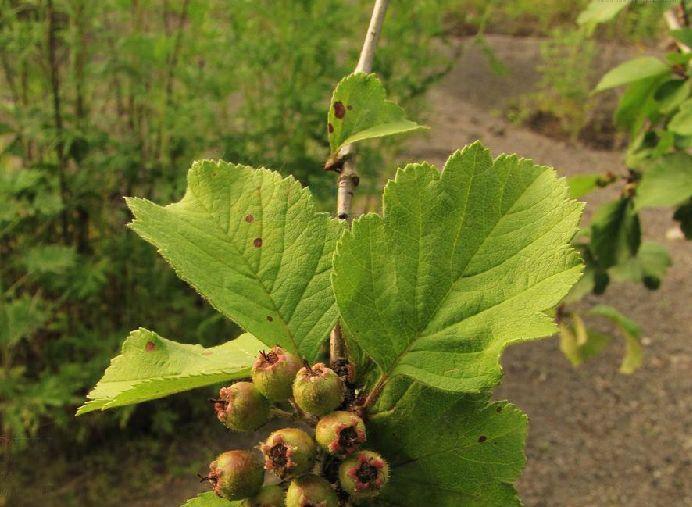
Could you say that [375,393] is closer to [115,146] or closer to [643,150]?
[643,150]

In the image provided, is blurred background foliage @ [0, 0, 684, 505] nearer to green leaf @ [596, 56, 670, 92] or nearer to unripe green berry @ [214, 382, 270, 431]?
green leaf @ [596, 56, 670, 92]

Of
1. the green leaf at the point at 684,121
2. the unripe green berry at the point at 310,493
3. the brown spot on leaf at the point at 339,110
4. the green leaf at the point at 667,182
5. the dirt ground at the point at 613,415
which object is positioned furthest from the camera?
the dirt ground at the point at 613,415

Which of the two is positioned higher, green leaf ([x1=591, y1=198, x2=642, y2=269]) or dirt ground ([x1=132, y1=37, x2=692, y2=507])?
green leaf ([x1=591, y1=198, x2=642, y2=269])

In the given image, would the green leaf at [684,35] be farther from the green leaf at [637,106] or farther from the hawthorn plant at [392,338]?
the hawthorn plant at [392,338]

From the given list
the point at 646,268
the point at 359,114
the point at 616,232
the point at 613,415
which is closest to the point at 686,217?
the point at 616,232

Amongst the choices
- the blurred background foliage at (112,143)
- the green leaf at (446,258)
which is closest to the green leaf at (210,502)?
the green leaf at (446,258)

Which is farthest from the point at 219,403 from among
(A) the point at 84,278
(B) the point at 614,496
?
(B) the point at 614,496

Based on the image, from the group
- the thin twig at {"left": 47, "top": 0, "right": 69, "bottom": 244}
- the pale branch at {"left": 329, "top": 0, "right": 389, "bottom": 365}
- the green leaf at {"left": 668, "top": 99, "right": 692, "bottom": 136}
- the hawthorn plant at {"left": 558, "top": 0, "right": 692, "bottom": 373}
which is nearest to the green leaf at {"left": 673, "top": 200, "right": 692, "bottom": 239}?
the hawthorn plant at {"left": 558, "top": 0, "right": 692, "bottom": 373}
